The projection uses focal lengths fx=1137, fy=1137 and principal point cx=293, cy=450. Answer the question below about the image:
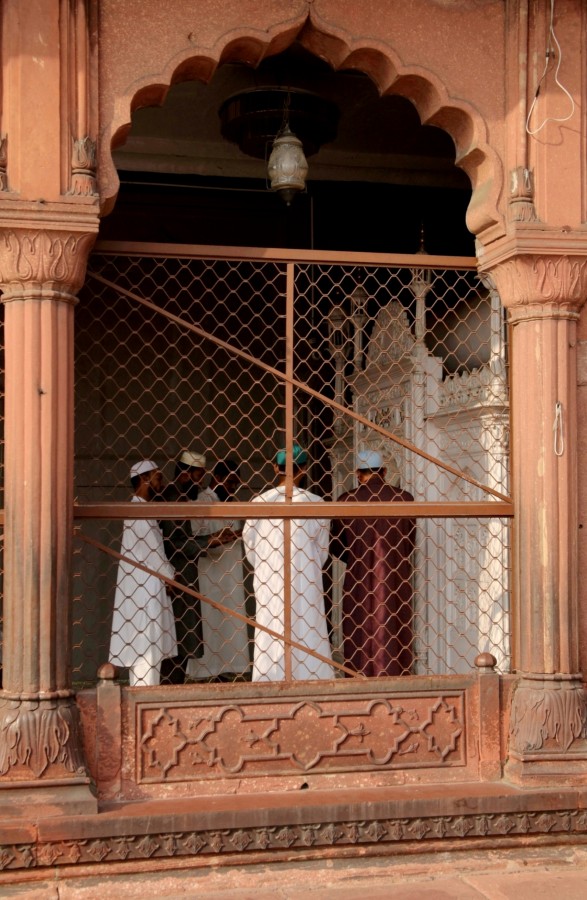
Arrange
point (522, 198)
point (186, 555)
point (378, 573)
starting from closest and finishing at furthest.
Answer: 1. point (522, 198)
2. point (378, 573)
3. point (186, 555)

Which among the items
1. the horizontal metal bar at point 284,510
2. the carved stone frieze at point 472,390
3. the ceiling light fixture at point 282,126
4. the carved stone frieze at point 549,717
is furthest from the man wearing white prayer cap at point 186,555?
the carved stone frieze at point 549,717

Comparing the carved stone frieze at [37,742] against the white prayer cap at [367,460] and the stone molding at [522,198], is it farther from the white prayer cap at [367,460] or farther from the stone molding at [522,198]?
the stone molding at [522,198]

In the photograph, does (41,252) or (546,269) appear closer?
(41,252)

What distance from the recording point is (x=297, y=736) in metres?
4.73

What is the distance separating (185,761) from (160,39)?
116 inches

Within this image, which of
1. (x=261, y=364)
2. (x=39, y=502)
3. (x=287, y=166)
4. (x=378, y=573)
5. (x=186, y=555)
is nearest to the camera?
(x=39, y=502)

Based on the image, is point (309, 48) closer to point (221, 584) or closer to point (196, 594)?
point (196, 594)

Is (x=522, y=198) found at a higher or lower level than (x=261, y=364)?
higher

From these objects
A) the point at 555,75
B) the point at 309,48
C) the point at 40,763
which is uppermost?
the point at 309,48

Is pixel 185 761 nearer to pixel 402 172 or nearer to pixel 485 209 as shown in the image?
pixel 485 209

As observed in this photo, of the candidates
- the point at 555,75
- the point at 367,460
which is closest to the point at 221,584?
the point at 367,460

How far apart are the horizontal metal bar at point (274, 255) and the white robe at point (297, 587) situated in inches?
53.4

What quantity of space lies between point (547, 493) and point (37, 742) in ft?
7.69

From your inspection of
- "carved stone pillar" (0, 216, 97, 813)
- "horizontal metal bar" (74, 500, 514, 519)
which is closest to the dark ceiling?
"carved stone pillar" (0, 216, 97, 813)
